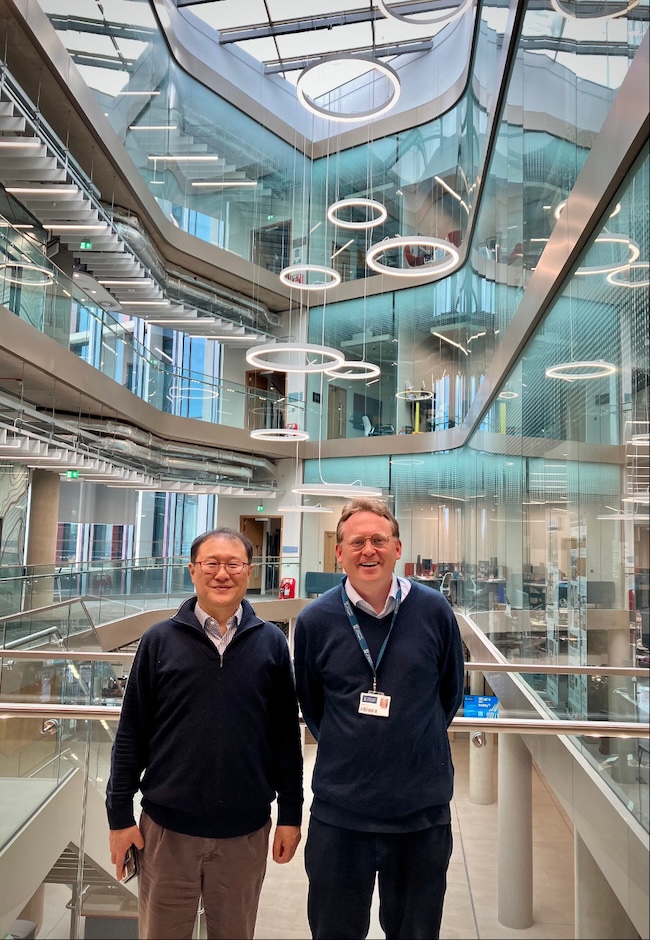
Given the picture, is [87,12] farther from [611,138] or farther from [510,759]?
[510,759]

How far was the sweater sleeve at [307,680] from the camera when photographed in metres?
2.21

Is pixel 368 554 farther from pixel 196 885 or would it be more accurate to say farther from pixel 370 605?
pixel 196 885

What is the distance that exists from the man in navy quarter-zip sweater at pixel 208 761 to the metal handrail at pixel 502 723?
74cm

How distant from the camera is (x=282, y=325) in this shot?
2523cm

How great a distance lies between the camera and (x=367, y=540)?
2.19m

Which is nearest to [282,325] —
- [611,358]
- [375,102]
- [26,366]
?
[375,102]

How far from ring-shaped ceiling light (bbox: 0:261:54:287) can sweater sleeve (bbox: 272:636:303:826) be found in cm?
820

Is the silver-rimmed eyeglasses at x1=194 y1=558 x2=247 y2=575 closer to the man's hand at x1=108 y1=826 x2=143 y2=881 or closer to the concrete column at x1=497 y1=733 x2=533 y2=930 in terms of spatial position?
the man's hand at x1=108 y1=826 x2=143 y2=881

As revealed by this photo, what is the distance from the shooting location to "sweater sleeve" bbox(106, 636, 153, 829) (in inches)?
85.4

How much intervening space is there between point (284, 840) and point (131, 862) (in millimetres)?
439

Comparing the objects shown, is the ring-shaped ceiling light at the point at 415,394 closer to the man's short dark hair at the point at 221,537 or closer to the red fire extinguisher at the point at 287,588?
the red fire extinguisher at the point at 287,588

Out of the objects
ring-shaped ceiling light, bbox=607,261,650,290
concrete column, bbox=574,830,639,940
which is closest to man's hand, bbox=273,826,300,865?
concrete column, bbox=574,830,639,940

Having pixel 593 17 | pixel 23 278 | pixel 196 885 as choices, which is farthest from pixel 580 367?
pixel 23 278

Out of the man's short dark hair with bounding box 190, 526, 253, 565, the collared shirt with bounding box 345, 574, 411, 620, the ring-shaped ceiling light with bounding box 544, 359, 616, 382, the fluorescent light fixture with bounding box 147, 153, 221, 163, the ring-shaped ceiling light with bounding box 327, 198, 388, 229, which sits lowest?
the collared shirt with bounding box 345, 574, 411, 620
